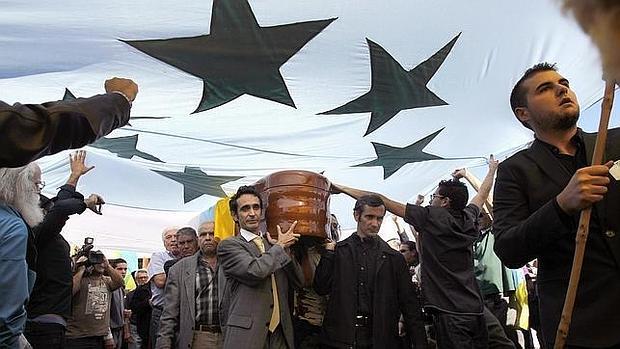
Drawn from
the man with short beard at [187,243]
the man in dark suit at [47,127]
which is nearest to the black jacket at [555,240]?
the man in dark suit at [47,127]

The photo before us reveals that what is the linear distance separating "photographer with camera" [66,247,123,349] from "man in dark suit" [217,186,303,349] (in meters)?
1.65

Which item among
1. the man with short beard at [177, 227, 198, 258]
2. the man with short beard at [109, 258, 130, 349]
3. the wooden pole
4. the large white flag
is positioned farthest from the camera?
the man with short beard at [109, 258, 130, 349]

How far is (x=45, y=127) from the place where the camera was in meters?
1.79

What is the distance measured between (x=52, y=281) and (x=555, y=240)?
3.05 metres

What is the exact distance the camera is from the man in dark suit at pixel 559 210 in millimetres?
1874

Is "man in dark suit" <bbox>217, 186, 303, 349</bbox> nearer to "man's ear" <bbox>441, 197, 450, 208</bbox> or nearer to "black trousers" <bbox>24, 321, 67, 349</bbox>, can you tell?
"black trousers" <bbox>24, 321, 67, 349</bbox>

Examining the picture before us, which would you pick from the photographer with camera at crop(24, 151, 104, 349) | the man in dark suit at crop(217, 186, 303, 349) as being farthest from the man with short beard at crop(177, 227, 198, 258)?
the photographer with camera at crop(24, 151, 104, 349)

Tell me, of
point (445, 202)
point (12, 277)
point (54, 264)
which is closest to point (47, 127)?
point (12, 277)

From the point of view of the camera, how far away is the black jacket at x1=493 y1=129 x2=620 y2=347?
190 cm

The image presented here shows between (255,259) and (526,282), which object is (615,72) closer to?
(255,259)

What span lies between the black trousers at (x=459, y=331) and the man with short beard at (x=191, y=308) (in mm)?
1634

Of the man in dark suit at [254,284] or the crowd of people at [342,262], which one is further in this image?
the man in dark suit at [254,284]

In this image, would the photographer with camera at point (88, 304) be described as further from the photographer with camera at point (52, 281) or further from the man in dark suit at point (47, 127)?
the man in dark suit at point (47, 127)

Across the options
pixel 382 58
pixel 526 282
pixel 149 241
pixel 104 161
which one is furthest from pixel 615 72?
pixel 149 241
